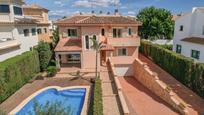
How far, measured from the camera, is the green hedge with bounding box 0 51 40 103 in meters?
19.7

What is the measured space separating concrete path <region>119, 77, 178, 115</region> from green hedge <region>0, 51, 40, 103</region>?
A: 1398 centimetres

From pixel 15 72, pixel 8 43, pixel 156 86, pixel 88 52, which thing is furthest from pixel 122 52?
pixel 8 43

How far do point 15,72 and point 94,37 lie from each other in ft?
44.6

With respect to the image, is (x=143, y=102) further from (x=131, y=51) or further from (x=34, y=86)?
(x=131, y=51)

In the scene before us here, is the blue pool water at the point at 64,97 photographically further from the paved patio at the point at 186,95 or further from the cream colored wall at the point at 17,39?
the paved patio at the point at 186,95

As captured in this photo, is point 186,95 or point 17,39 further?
point 17,39

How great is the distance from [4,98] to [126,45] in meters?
21.5

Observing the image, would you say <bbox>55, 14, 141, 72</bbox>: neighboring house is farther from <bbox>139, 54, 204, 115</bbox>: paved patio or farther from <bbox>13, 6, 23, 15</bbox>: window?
<bbox>139, 54, 204, 115</bbox>: paved patio

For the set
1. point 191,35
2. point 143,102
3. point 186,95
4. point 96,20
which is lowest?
point 143,102

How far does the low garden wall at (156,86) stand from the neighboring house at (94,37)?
395 cm

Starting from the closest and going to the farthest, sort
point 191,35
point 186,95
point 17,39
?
point 186,95 → point 17,39 → point 191,35

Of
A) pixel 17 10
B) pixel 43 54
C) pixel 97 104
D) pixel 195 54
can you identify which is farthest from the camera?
pixel 17 10

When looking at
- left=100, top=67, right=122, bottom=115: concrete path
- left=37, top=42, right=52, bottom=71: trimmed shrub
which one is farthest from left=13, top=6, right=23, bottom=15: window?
left=100, top=67, right=122, bottom=115: concrete path

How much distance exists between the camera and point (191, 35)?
36719mm
